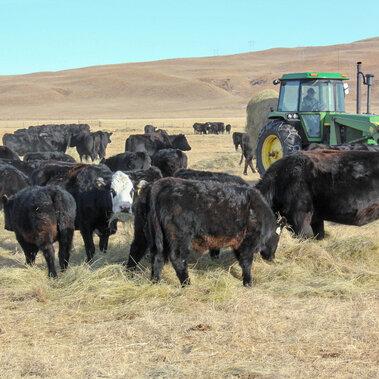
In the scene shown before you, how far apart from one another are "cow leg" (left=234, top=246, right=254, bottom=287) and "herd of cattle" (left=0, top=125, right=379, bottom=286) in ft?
0.03

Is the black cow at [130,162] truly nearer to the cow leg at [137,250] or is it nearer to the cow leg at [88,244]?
the cow leg at [88,244]

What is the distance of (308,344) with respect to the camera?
4.38 m

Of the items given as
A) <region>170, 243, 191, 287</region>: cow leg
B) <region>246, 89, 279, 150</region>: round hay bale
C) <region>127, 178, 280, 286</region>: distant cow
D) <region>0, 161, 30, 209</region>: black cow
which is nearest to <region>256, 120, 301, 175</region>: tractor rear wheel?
<region>246, 89, 279, 150</region>: round hay bale

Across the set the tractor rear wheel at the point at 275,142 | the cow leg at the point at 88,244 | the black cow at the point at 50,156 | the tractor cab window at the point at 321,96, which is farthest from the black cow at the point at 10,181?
the tractor cab window at the point at 321,96

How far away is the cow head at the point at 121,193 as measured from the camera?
23.8ft

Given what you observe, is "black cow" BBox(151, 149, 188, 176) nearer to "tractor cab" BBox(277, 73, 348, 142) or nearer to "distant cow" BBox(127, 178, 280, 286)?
"tractor cab" BBox(277, 73, 348, 142)

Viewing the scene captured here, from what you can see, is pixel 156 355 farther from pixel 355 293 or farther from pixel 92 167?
pixel 92 167

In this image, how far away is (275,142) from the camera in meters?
12.5

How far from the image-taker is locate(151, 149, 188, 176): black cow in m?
13.2

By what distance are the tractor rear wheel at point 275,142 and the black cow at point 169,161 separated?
1.86 m

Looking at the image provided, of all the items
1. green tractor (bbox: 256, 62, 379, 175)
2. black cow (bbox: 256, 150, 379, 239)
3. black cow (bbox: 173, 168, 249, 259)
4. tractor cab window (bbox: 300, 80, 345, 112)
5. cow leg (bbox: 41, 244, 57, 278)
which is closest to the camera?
cow leg (bbox: 41, 244, 57, 278)

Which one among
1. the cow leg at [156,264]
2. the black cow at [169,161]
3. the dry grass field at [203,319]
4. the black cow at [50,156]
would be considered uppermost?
the black cow at [50,156]

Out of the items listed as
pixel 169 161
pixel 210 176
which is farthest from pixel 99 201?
pixel 169 161

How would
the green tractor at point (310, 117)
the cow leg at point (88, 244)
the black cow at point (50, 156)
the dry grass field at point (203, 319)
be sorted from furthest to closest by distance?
1. the black cow at point (50, 156)
2. the green tractor at point (310, 117)
3. the cow leg at point (88, 244)
4. the dry grass field at point (203, 319)
